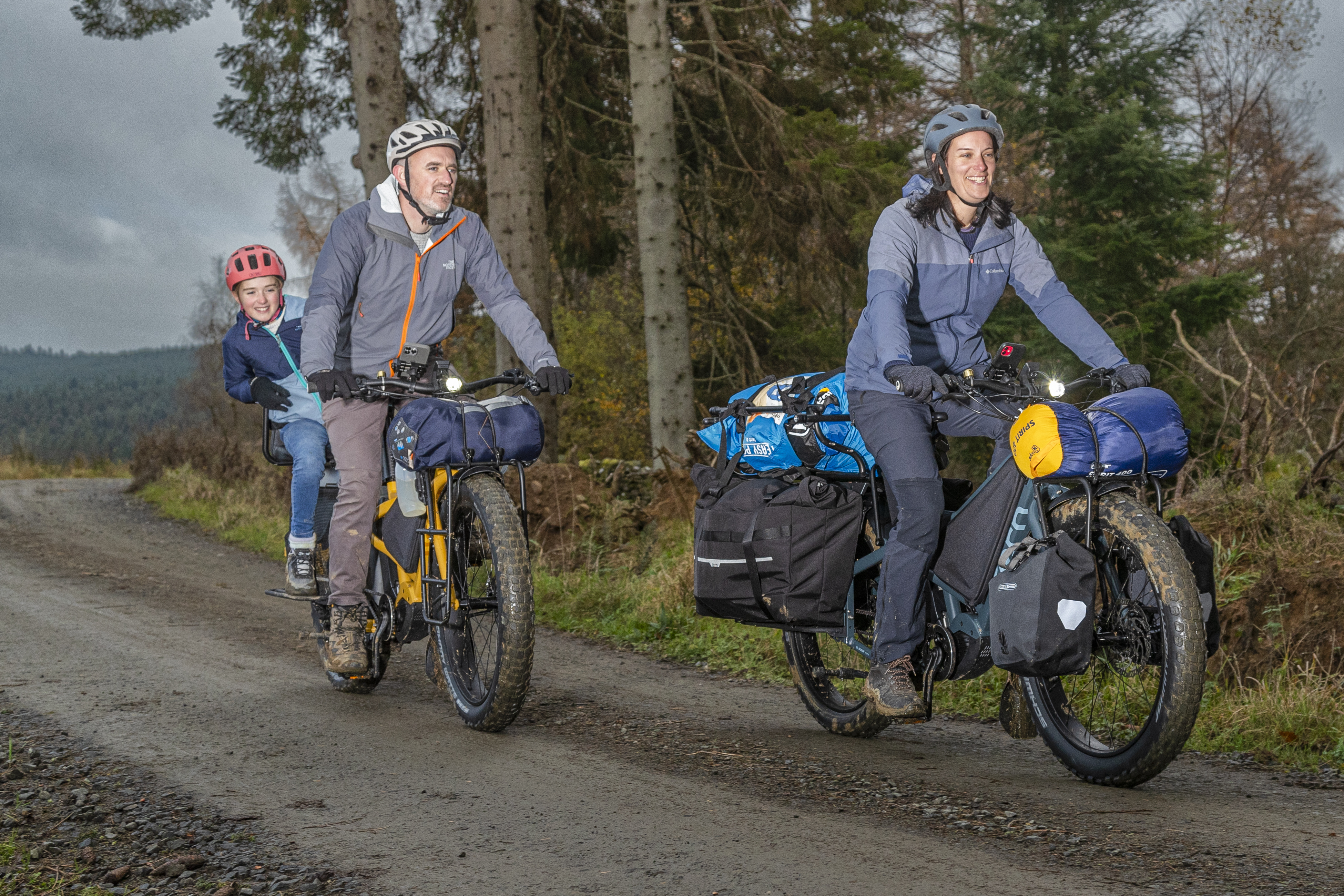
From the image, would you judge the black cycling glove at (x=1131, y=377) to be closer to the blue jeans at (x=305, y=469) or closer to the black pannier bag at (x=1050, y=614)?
the black pannier bag at (x=1050, y=614)

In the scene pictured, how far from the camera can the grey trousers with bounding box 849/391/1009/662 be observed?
13.8ft

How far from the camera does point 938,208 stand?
4379 mm

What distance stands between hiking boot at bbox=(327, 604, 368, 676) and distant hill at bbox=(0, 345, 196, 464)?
7275cm

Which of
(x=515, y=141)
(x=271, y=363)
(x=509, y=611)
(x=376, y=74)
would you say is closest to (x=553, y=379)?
(x=509, y=611)

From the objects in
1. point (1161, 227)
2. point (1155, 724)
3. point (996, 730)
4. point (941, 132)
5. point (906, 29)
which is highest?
point (906, 29)

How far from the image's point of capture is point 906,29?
15.1 m

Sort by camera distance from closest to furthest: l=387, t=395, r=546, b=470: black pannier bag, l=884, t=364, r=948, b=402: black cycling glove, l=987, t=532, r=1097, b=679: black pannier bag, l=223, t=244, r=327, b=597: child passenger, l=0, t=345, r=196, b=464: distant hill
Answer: l=987, t=532, r=1097, b=679: black pannier bag
l=884, t=364, r=948, b=402: black cycling glove
l=387, t=395, r=546, b=470: black pannier bag
l=223, t=244, r=327, b=597: child passenger
l=0, t=345, r=196, b=464: distant hill

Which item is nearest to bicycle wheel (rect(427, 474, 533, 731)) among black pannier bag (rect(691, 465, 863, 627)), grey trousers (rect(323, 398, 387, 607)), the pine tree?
grey trousers (rect(323, 398, 387, 607))

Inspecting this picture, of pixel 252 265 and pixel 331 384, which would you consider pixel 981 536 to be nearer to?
pixel 331 384

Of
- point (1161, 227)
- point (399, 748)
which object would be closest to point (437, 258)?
point (399, 748)

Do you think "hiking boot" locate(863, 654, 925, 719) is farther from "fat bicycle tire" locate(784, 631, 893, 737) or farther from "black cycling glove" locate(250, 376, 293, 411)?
"black cycling glove" locate(250, 376, 293, 411)

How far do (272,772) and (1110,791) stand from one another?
2.98 meters

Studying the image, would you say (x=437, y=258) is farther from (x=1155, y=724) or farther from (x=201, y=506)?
(x=201, y=506)

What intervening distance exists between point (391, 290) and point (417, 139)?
0.70 m
